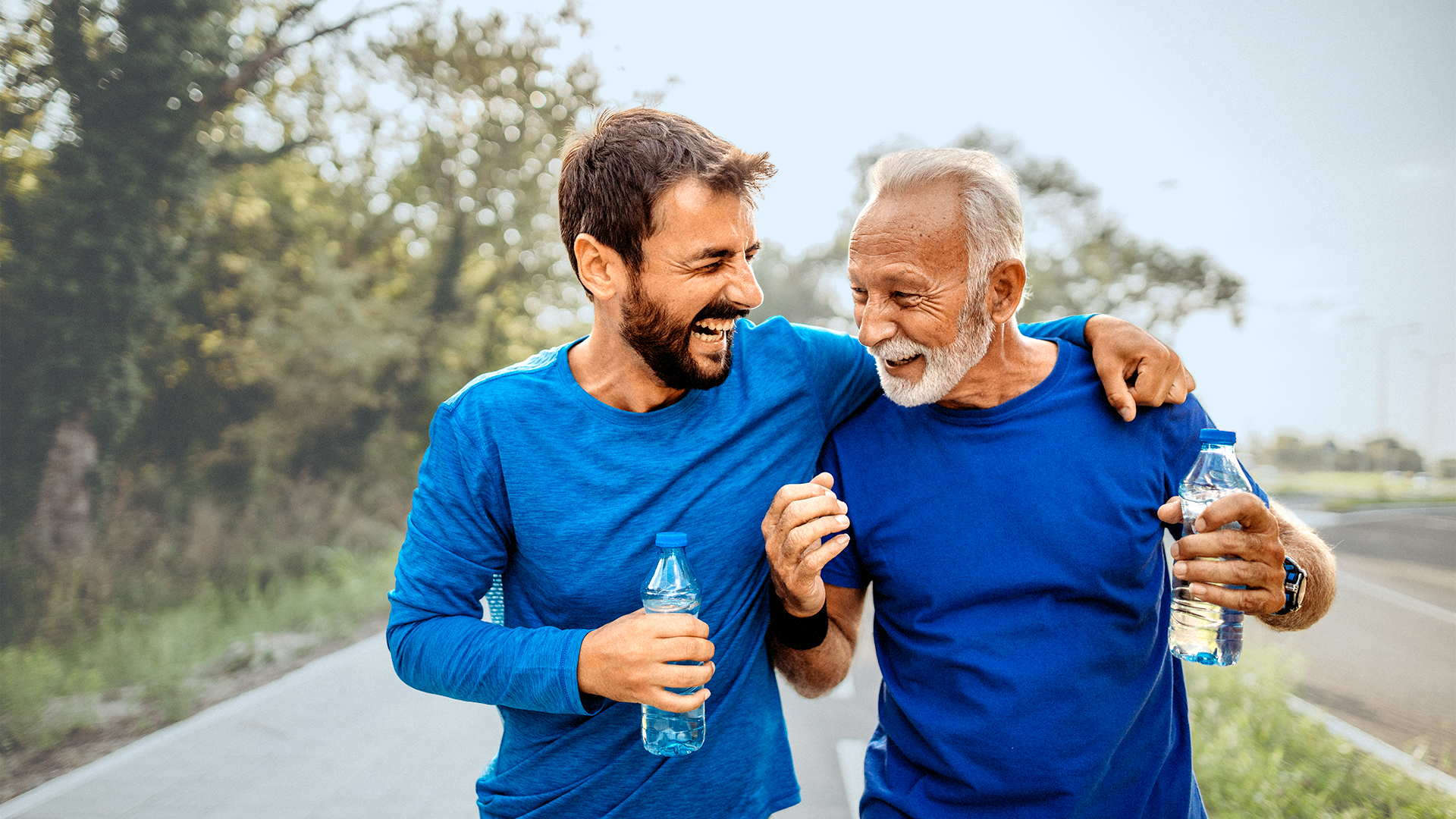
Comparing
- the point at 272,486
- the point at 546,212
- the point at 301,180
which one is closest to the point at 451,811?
the point at 272,486

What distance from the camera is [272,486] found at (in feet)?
39.2

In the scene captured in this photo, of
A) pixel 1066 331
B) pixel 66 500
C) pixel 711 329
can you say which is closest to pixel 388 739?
pixel 711 329

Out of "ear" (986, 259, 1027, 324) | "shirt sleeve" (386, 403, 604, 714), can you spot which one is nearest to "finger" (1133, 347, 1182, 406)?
"ear" (986, 259, 1027, 324)

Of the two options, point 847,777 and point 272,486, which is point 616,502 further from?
point 272,486

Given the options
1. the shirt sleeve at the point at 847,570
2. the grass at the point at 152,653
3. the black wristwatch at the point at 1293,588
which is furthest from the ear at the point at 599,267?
the grass at the point at 152,653

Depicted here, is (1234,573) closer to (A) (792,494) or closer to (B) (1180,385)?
(B) (1180,385)

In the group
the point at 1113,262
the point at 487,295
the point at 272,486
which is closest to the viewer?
the point at 272,486

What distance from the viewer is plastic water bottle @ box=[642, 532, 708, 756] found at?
67.6 inches

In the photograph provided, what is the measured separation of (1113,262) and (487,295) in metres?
16.1

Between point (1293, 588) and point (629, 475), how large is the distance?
149cm

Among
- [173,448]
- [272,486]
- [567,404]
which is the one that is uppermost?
[567,404]

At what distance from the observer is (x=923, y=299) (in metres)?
2.01

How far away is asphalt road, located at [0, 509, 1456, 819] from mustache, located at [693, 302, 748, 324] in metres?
3.72

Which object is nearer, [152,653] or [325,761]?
[325,761]
